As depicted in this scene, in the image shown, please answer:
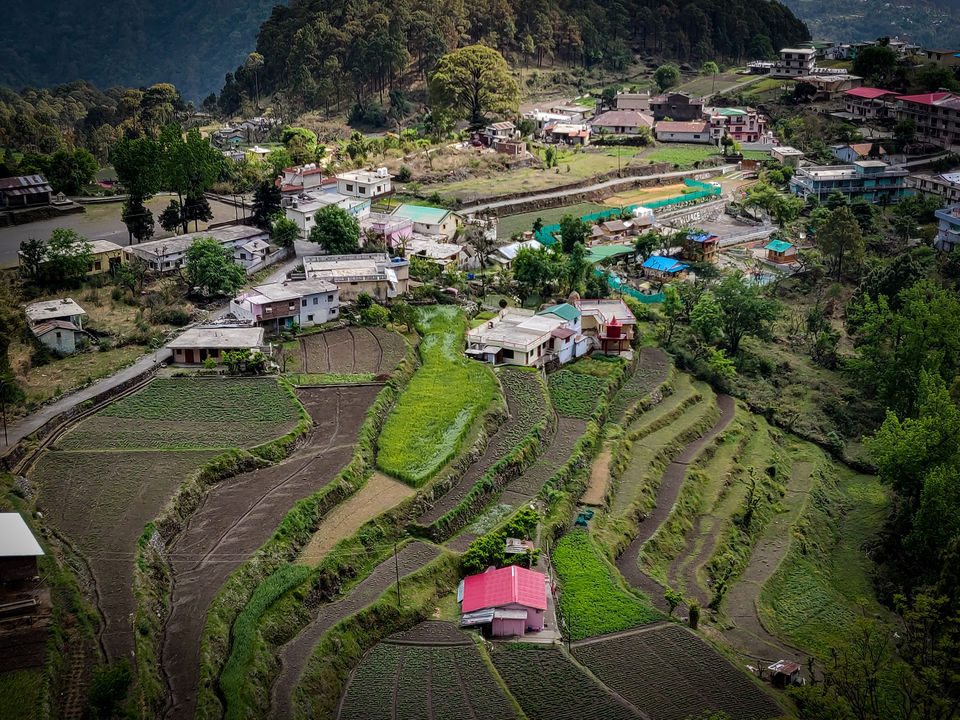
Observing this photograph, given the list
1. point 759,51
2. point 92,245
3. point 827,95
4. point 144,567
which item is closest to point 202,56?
point 759,51

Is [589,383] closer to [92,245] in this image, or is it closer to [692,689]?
[692,689]

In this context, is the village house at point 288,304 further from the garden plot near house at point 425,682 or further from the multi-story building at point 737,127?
the multi-story building at point 737,127

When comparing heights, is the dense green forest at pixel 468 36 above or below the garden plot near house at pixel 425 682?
above

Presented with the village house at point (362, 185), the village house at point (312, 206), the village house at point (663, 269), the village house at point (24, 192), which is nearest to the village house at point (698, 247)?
the village house at point (663, 269)

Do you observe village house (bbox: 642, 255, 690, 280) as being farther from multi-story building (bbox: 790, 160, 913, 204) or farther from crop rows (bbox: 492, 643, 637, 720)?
crop rows (bbox: 492, 643, 637, 720)

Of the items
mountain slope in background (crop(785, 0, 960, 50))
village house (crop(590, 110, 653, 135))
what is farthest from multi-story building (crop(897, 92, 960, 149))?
mountain slope in background (crop(785, 0, 960, 50))
